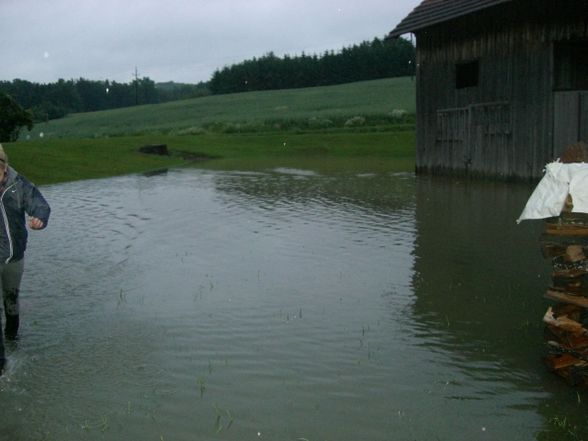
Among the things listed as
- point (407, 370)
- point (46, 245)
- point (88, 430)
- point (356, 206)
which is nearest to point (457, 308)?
point (407, 370)

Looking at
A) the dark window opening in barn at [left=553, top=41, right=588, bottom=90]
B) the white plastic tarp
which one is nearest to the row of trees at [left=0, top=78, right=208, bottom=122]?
the dark window opening in barn at [left=553, top=41, right=588, bottom=90]

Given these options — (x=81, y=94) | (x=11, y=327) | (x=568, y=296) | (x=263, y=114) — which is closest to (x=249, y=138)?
(x=263, y=114)

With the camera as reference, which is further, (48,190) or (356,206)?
(48,190)

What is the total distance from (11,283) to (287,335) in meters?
2.68

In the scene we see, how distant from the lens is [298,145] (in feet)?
152

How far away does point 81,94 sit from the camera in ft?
539

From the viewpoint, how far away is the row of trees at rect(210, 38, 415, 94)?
12650 centimetres

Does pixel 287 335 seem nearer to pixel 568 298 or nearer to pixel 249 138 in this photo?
pixel 568 298

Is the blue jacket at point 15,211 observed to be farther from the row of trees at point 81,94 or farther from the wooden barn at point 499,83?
the row of trees at point 81,94

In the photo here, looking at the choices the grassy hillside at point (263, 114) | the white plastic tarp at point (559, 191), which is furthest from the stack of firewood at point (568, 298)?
the grassy hillside at point (263, 114)

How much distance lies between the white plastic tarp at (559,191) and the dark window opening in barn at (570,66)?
51.5 ft

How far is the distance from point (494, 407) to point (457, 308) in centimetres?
278

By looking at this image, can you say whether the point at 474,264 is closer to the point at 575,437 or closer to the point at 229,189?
the point at 575,437

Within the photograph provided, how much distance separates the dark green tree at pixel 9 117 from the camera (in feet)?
146
